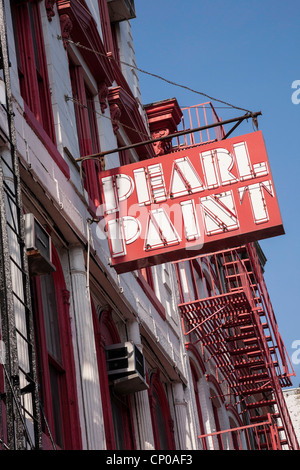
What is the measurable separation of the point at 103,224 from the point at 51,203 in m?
1.95

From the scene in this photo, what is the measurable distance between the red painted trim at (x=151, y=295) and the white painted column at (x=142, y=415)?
175 cm

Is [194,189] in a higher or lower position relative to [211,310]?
lower

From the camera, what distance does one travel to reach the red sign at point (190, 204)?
14.1 m

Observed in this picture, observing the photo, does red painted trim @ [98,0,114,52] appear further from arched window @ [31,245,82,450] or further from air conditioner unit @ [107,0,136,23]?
arched window @ [31,245,82,450]

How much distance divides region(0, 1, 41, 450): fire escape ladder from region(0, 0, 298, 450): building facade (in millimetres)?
18

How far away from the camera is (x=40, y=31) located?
53.2 ft

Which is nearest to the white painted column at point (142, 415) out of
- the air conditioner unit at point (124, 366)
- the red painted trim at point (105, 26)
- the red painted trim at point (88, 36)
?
the air conditioner unit at point (124, 366)

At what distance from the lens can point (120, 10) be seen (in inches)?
951

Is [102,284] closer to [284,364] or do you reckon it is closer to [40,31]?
[40,31]

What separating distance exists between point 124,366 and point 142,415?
1.60 metres

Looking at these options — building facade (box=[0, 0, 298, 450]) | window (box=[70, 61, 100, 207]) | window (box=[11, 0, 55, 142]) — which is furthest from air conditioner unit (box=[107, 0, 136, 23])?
window (box=[11, 0, 55, 142])

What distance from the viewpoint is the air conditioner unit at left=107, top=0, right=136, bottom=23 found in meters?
23.8

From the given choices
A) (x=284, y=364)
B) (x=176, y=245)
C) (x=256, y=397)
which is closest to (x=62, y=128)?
(x=176, y=245)
